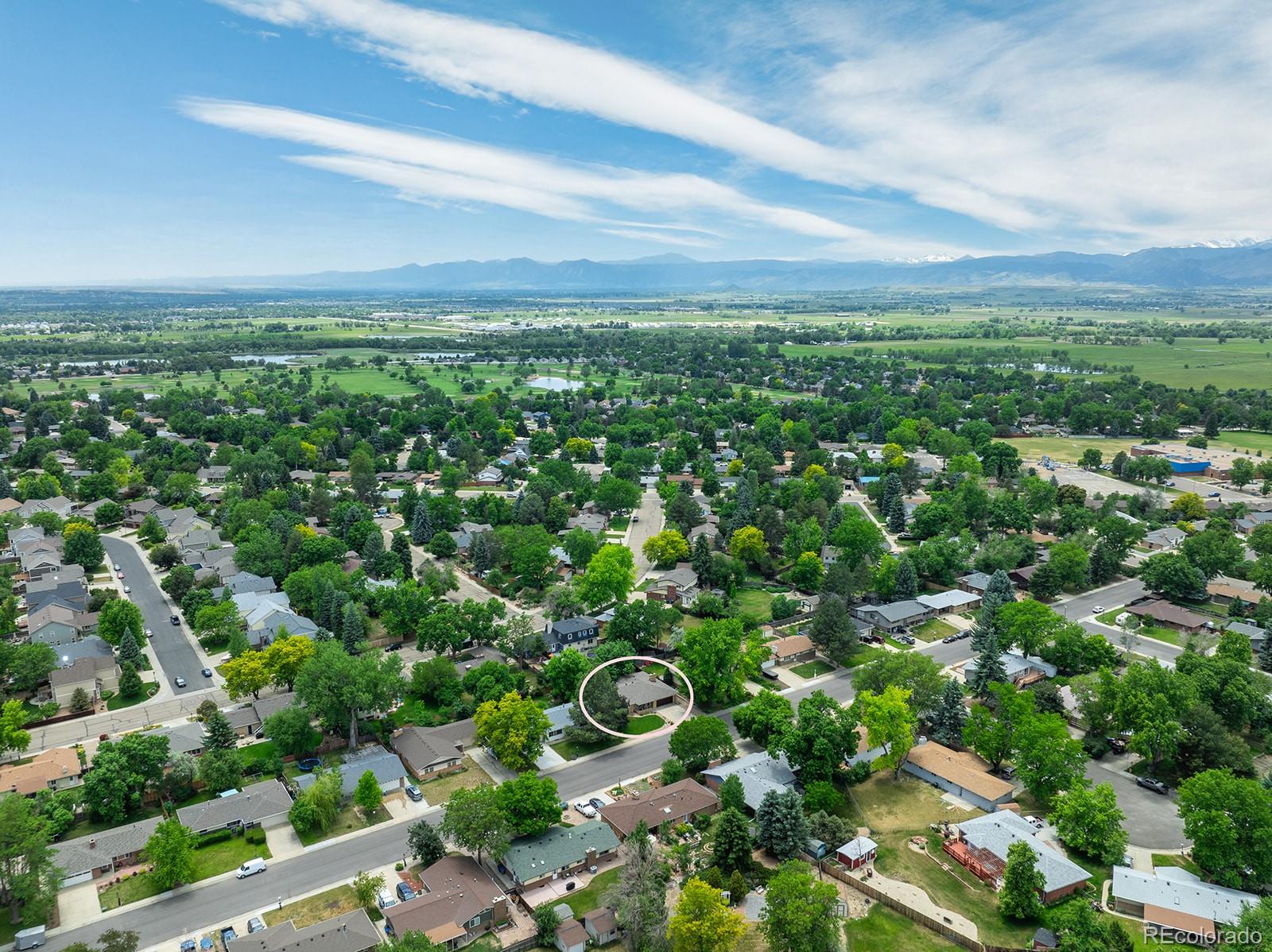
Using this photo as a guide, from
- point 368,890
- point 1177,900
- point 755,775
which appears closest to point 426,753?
point 368,890

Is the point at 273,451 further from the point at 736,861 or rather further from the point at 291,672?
the point at 736,861

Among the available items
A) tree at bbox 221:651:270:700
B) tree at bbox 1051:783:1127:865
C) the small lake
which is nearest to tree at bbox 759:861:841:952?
tree at bbox 1051:783:1127:865

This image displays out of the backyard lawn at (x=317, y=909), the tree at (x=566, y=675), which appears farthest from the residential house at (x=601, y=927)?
the tree at (x=566, y=675)

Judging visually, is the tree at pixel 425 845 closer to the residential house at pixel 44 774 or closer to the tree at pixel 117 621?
the residential house at pixel 44 774

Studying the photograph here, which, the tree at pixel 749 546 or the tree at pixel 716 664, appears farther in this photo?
the tree at pixel 749 546

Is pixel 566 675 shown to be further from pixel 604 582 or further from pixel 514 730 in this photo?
pixel 604 582
